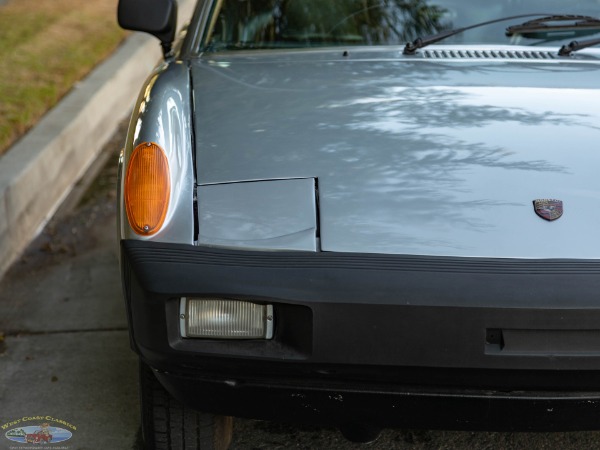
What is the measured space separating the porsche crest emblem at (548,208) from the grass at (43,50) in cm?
403

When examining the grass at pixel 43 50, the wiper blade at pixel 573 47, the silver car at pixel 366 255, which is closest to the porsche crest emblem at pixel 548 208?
the silver car at pixel 366 255

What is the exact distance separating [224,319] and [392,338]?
415mm

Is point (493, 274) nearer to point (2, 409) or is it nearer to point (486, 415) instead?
point (486, 415)

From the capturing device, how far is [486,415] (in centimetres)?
246

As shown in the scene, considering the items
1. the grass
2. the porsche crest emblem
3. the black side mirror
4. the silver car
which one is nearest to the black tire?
the silver car

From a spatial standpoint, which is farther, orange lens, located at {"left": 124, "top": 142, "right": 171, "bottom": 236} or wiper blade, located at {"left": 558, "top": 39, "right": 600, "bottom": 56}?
wiper blade, located at {"left": 558, "top": 39, "right": 600, "bottom": 56}

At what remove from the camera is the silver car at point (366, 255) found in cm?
236

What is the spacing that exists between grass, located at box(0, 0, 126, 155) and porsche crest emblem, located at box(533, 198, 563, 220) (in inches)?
159

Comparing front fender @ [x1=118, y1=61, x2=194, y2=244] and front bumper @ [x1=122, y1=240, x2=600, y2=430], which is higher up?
front fender @ [x1=118, y1=61, x2=194, y2=244]

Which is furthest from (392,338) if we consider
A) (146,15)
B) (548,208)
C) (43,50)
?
(43,50)

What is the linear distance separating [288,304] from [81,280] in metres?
2.53

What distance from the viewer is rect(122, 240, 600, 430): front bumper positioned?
92.0 inches

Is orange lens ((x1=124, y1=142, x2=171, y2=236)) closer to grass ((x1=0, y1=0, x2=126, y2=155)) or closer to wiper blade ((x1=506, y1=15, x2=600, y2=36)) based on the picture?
wiper blade ((x1=506, y1=15, x2=600, y2=36))

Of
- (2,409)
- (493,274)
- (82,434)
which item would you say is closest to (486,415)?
(493,274)
